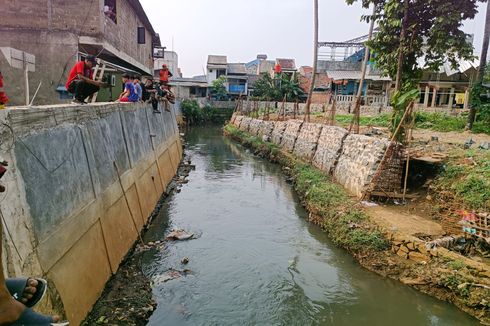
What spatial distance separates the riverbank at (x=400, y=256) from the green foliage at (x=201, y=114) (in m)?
31.4

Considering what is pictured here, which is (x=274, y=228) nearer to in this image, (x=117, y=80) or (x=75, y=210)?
(x=75, y=210)

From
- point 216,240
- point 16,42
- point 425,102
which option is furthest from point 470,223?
point 425,102

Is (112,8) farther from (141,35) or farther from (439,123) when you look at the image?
(439,123)

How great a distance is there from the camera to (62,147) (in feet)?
19.1

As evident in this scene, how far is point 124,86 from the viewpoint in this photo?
42.9 ft

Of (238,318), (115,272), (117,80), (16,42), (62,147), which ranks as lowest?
(238,318)

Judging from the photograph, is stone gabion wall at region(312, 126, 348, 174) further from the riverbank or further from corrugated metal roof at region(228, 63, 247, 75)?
corrugated metal roof at region(228, 63, 247, 75)

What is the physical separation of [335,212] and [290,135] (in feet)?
40.7

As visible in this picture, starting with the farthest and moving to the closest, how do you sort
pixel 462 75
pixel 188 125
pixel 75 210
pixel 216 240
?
pixel 188 125
pixel 462 75
pixel 216 240
pixel 75 210

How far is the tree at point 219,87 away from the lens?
153ft

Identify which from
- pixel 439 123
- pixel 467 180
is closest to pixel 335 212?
pixel 467 180

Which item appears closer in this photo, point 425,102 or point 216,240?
point 216,240

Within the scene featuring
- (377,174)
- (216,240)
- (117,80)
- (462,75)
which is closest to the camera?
(216,240)

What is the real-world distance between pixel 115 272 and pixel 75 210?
1921 millimetres
